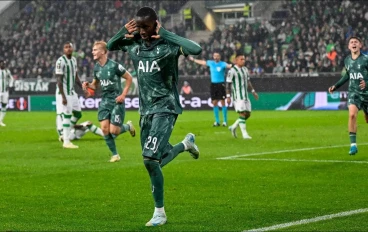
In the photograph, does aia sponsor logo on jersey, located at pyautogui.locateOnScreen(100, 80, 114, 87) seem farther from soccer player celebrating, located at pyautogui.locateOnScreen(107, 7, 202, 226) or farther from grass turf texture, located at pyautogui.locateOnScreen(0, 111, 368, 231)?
soccer player celebrating, located at pyautogui.locateOnScreen(107, 7, 202, 226)

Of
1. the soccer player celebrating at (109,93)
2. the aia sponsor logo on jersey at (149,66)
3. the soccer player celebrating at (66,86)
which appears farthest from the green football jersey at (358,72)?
the aia sponsor logo on jersey at (149,66)

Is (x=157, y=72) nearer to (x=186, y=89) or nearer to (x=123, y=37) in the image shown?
(x=123, y=37)

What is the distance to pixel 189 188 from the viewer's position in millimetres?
11750

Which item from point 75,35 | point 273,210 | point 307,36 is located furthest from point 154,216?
point 75,35

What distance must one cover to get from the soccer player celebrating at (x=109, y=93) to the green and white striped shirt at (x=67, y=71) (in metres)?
3.19

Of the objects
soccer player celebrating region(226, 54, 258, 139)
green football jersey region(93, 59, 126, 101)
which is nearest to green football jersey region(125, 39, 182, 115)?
green football jersey region(93, 59, 126, 101)

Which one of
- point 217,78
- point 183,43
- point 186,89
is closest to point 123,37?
point 183,43

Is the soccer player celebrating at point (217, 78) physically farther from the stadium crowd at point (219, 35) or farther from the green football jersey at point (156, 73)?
the green football jersey at point (156, 73)

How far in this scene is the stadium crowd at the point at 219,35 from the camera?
140ft

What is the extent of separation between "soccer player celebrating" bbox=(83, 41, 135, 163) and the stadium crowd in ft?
82.7

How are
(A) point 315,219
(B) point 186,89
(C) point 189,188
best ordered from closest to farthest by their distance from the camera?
(A) point 315,219, (C) point 189,188, (B) point 186,89

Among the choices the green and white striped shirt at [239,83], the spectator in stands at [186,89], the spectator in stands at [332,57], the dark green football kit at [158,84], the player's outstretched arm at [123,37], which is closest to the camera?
the dark green football kit at [158,84]

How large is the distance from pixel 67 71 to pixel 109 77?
11.9 ft

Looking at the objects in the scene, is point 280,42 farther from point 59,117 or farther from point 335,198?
point 335,198
